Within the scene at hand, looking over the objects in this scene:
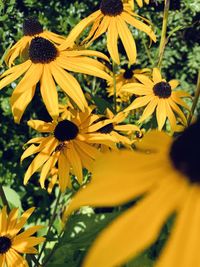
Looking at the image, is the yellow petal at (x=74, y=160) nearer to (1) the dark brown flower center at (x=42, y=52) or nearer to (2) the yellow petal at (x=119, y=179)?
(1) the dark brown flower center at (x=42, y=52)

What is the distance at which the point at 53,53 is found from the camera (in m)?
1.19

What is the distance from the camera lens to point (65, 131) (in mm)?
1289

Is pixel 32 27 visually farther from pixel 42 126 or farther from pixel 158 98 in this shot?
pixel 158 98

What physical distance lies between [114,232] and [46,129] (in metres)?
0.88

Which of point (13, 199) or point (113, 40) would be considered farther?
point (13, 199)

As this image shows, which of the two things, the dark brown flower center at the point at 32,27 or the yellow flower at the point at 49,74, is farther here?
the dark brown flower center at the point at 32,27

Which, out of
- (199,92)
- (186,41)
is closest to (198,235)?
(199,92)

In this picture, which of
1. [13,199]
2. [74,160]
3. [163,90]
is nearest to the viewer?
[74,160]

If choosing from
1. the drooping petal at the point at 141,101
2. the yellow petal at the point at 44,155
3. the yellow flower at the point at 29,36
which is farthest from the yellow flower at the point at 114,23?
the yellow petal at the point at 44,155

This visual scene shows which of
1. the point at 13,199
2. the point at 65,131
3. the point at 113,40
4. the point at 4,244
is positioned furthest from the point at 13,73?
the point at 13,199

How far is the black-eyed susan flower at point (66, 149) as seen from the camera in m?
1.24

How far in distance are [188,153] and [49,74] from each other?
63cm

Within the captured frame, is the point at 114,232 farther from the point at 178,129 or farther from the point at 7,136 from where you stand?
the point at 7,136

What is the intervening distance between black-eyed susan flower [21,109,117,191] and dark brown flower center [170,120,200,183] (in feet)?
1.94
